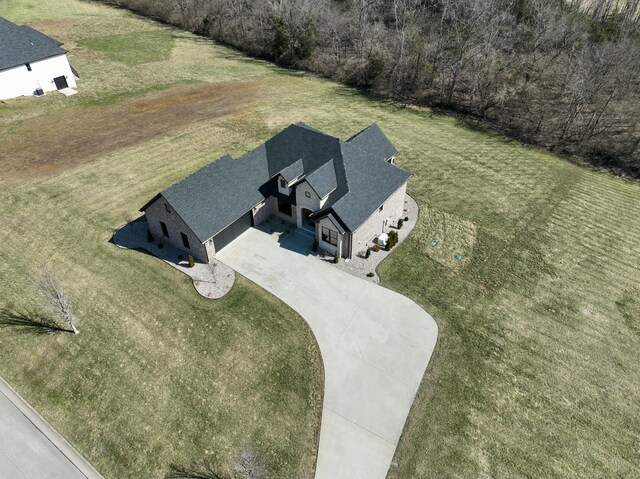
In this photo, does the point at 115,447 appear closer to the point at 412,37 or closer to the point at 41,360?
the point at 41,360

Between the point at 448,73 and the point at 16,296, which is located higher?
the point at 448,73

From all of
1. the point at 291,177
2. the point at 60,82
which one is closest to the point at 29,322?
the point at 291,177

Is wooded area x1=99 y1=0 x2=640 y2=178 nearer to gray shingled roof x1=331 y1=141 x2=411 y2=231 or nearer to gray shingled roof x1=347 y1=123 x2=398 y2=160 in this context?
gray shingled roof x1=347 y1=123 x2=398 y2=160

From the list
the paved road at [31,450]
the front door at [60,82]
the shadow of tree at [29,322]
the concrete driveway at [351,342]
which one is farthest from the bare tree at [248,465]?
the front door at [60,82]

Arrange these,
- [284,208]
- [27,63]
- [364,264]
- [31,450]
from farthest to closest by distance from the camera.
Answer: [27,63] → [284,208] → [364,264] → [31,450]

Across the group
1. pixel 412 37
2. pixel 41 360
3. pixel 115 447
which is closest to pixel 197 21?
pixel 412 37

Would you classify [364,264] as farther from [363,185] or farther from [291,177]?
[291,177]
